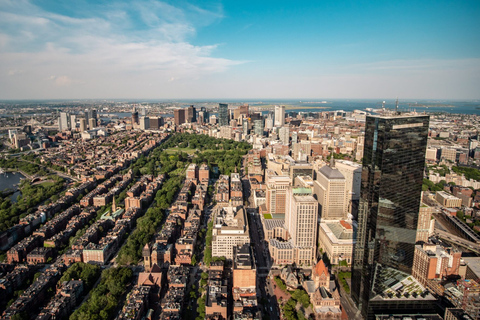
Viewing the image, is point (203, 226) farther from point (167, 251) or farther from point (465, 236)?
point (465, 236)

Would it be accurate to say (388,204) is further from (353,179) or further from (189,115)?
(189,115)

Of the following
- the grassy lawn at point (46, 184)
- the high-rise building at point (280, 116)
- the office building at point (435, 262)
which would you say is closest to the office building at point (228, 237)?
the office building at point (435, 262)

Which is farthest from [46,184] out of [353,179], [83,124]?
[83,124]

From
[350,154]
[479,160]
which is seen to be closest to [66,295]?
[350,154]

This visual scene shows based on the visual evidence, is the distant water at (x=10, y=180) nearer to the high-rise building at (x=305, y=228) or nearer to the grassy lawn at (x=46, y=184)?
the grassy lawn at (x=46, y=184)

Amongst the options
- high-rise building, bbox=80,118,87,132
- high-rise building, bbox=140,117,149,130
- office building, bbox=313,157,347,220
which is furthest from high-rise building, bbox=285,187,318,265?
high-rise building, bbox=80,118,87,132

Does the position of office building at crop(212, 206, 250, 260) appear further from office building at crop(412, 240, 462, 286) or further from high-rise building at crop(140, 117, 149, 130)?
high-rise building at crop(140, 117, 149, 130)
